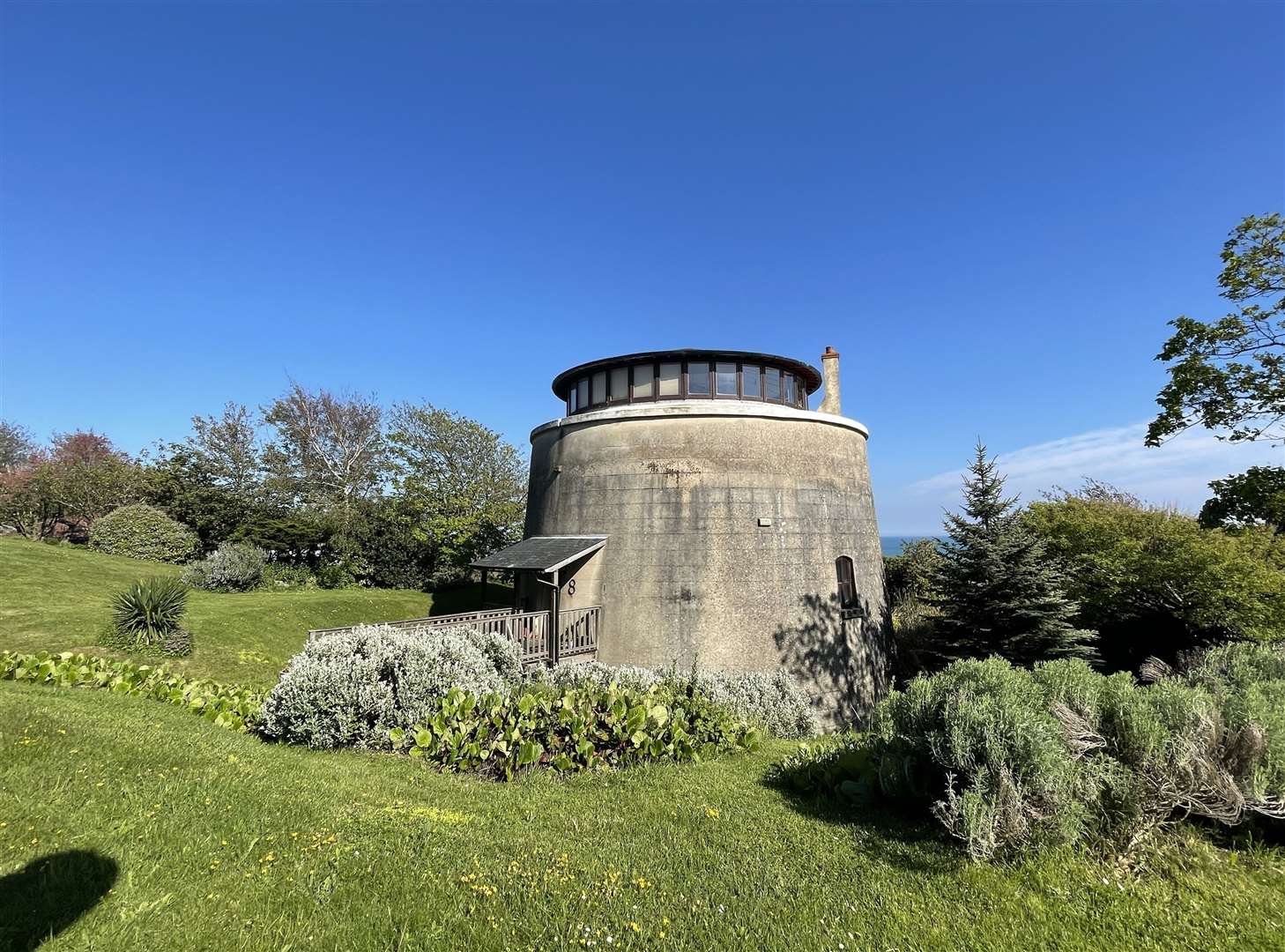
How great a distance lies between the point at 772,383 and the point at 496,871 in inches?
496

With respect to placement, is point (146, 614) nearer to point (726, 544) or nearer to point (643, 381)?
point (643, 381)

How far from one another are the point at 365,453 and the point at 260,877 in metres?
32.9

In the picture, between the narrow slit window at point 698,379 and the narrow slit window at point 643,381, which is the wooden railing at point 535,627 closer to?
the narrow slit window at point 643,381

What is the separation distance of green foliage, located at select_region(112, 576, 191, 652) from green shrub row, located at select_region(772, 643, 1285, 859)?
14.9 meters

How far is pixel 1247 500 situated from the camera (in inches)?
450

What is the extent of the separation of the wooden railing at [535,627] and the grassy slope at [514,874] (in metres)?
5.78

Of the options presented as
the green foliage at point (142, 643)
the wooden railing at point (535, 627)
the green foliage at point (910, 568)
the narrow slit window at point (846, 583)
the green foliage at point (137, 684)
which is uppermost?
the green foliage at point (910, 568)

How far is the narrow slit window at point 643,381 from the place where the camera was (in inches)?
558

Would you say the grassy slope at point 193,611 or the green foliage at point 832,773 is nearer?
the green foliage at point 832,773

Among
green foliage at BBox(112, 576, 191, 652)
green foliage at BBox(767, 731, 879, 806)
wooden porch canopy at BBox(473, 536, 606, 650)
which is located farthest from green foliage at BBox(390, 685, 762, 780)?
green foliage at BBox(112, 576, 191, 652)

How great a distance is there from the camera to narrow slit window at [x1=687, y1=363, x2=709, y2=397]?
13.9 meters

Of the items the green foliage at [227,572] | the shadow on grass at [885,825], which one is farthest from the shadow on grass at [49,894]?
the green foliage at [227,572]

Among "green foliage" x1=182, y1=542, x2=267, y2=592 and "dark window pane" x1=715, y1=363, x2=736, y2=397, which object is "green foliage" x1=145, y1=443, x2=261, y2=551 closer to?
"green foliage" x1=182, y1=542, x2=267, y2=592

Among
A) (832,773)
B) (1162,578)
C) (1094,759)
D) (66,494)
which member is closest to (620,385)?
(832,773)
